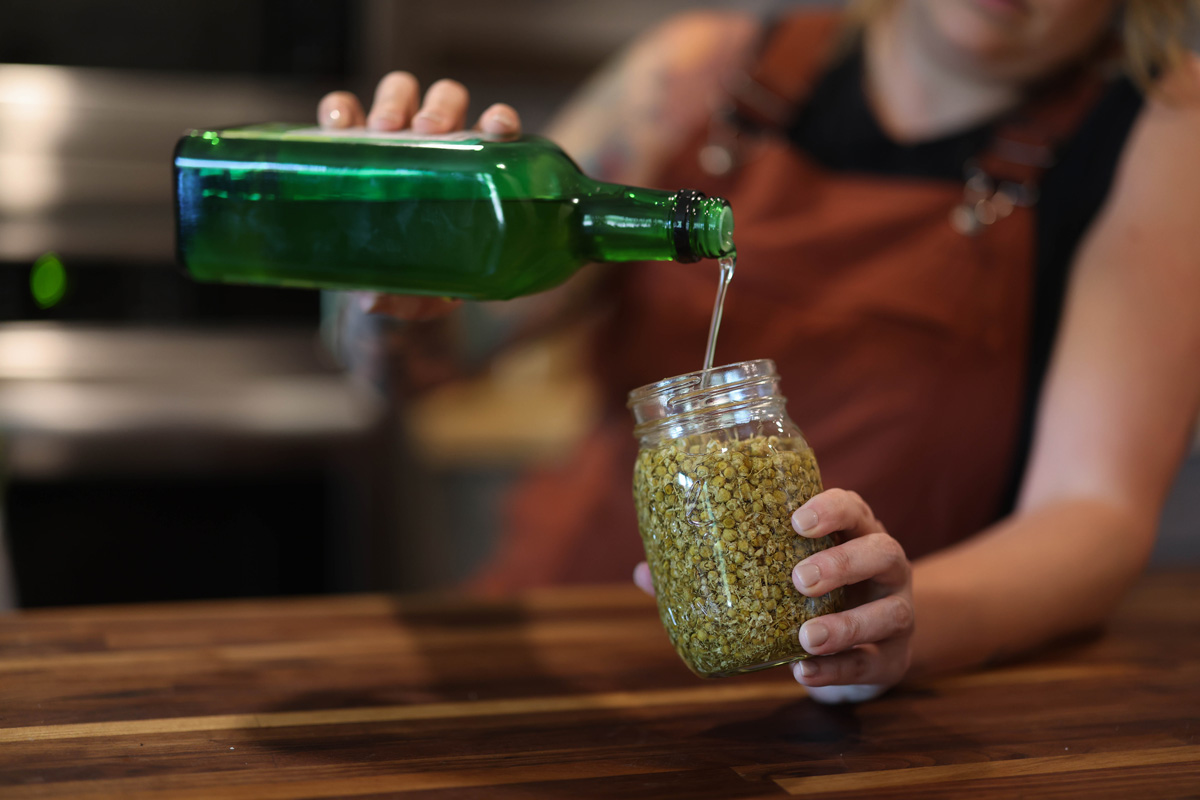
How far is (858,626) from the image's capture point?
568mm

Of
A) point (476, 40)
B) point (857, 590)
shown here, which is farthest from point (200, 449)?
point (857, 590)

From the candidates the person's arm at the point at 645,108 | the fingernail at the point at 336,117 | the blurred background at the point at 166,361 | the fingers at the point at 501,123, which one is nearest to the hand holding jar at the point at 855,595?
the fingers at the point at 501,123

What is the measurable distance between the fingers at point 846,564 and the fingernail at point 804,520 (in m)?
0.02

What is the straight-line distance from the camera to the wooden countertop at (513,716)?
22.2 inches

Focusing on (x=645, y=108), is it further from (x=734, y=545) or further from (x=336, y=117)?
(x=734, y=545)

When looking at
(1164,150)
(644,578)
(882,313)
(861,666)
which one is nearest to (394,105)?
Result: (644,578)

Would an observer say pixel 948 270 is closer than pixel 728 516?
No

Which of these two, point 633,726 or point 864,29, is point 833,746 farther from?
point 864,29

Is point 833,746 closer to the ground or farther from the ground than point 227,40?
closer to the ground

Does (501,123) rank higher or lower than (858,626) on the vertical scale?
higher

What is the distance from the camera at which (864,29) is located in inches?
48.4

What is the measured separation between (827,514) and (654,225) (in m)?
0.18

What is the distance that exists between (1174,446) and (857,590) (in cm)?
46

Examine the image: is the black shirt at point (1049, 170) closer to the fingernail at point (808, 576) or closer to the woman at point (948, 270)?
the woman at point (948, 270)
